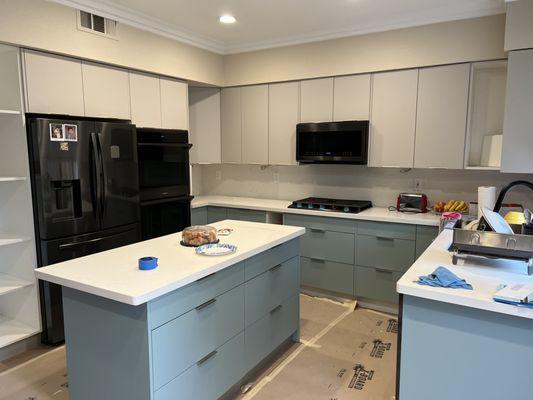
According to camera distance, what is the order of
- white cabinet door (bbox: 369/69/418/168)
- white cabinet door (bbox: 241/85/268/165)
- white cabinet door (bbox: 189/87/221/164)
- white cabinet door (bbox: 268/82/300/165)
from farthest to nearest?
white cabinet door (bbox: 189/87/221/164)
white cabinet door (bbox: 241/85/268/165)
white cabinet door (bbox: 268/82/300/165)
white cabinet door (bbox: 369/69/418/168)

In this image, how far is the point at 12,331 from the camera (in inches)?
112

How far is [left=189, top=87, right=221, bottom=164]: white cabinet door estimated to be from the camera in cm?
465

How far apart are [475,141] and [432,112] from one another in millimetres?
498

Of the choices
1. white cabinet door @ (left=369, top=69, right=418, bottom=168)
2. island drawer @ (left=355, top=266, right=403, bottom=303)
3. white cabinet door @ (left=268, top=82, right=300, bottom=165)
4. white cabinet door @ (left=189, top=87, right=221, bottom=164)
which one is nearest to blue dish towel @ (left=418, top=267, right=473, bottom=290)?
island drawer @ (left=355, top=266, right=403, bottom=303)

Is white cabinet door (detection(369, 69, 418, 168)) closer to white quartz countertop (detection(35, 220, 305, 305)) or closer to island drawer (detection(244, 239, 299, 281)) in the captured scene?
island drawer (detection(244, 239, 299, 281))

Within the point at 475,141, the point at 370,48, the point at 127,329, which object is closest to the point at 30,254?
the point at 127,329

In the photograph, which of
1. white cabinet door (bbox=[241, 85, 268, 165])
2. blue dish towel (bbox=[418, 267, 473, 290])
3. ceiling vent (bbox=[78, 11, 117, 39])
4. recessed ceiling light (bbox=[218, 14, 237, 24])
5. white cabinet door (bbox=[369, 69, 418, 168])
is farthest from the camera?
white cabinet door (bbox=[241, 85, 268, 165])

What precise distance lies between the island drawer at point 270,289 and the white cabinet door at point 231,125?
205 cm

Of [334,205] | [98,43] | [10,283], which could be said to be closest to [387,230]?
[334,205]

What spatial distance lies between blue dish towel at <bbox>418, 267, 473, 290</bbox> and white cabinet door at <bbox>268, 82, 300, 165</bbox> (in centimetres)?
261

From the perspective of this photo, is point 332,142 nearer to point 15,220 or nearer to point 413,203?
point 413,203

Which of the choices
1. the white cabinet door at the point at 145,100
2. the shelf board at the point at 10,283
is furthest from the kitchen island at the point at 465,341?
the white cabinet door at the point at 145,100

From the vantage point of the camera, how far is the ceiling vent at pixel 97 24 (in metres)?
3.02

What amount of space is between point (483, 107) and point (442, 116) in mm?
415
